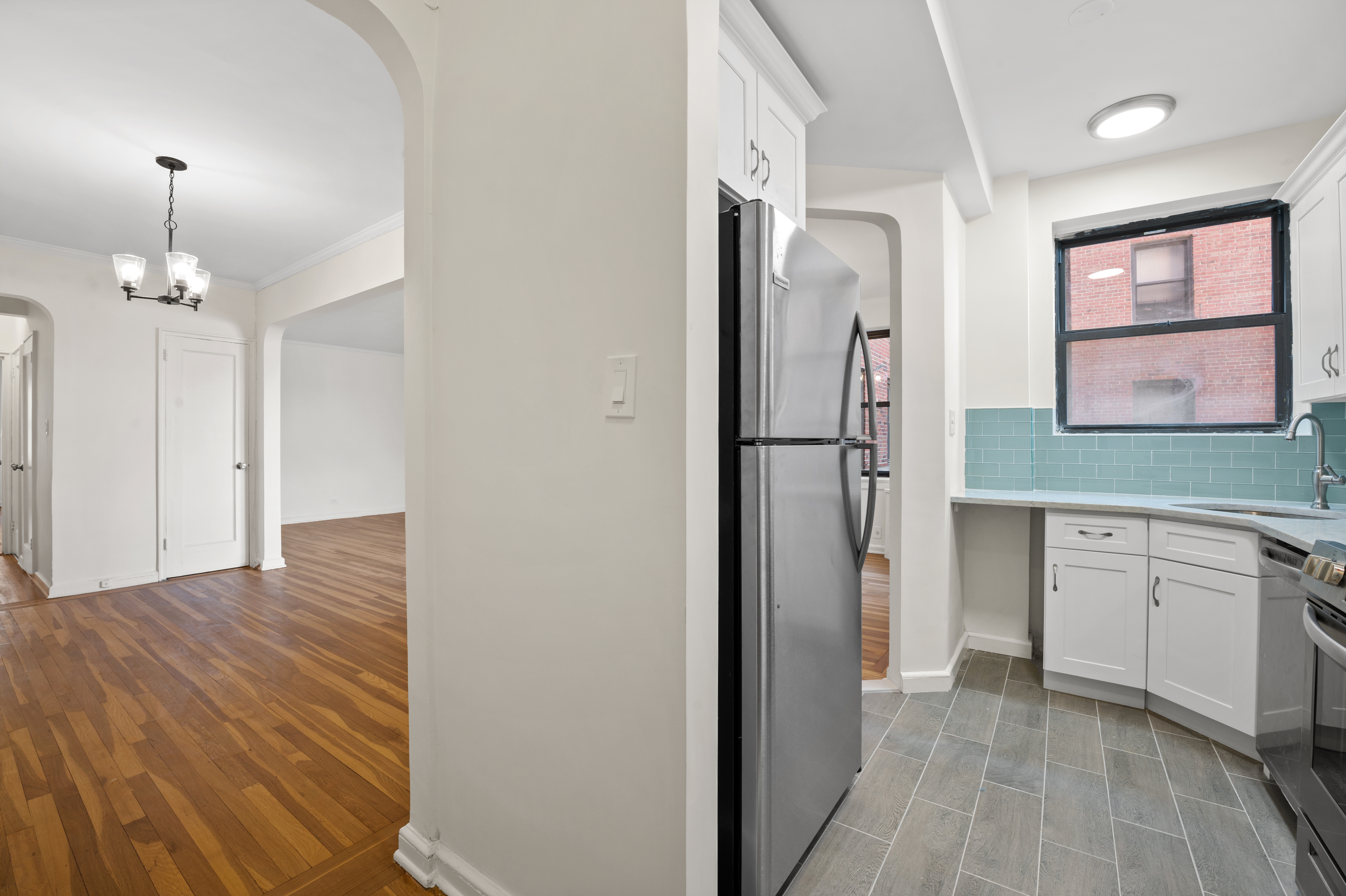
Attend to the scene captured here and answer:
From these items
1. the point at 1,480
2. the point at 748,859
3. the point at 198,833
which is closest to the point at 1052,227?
the point at 748,859

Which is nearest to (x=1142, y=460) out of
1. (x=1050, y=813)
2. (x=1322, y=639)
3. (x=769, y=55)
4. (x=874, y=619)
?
(x=874, y=619)

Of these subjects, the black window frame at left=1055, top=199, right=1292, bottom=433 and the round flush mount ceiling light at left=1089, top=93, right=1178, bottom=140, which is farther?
the black window frame at left=1055, top=199, right=1292, bottom=433

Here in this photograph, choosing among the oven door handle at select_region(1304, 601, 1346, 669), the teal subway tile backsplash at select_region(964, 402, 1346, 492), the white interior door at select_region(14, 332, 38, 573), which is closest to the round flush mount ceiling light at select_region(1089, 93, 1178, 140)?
the teal subway tile backsplash at select_region(964, 402, 1346, 492)

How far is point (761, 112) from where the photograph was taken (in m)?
1.87

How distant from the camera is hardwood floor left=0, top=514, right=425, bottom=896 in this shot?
1.60 meters

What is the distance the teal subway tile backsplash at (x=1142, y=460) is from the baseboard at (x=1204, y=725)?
106 cm

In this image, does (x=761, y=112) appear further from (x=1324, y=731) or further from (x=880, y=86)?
(x=1324, y=731)

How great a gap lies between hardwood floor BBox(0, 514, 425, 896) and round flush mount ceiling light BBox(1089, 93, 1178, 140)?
3833mm

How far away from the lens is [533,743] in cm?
132

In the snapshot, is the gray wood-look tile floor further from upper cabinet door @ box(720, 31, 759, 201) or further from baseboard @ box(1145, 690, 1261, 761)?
upper cabinet door @ box(720, 31, 759, 201)

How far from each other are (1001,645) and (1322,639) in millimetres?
1963

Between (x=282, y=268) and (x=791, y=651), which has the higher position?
(x=282, y=268)

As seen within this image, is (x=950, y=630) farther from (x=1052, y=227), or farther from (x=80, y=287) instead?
(x=80, y=287)

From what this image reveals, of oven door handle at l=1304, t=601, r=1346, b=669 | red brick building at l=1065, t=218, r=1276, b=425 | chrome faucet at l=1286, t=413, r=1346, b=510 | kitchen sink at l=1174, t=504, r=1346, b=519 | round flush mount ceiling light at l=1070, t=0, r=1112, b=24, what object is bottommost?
oven door handle at l=1304, t=601, r=1346, b=669
